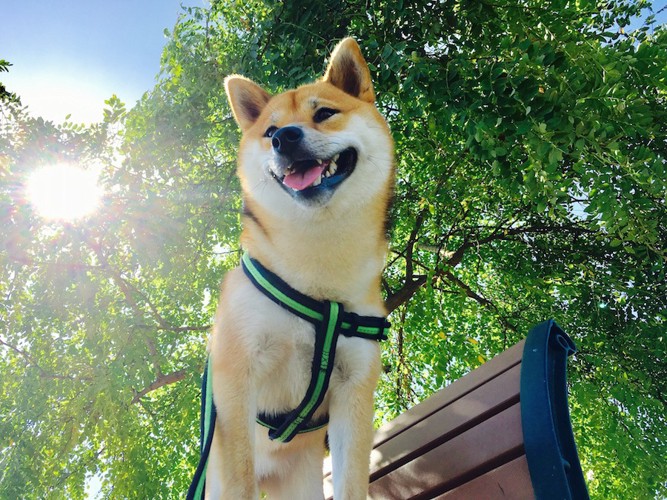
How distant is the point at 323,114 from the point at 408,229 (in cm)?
509

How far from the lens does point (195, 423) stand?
20.4 ft

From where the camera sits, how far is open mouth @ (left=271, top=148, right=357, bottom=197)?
1.87 meters

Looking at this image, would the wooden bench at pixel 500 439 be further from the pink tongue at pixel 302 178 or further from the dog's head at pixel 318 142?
the pink tongue at pixel 302 178

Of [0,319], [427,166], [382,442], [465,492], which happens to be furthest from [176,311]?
[465,492]

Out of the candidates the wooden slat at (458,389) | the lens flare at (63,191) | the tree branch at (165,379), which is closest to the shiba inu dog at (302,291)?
the wooden slat at (458,389)

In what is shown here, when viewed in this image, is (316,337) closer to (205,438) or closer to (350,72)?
(205,438)

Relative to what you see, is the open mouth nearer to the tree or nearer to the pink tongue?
the pink tongue

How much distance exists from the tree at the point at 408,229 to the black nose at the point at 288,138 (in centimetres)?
169

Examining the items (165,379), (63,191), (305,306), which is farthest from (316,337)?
(165,379)

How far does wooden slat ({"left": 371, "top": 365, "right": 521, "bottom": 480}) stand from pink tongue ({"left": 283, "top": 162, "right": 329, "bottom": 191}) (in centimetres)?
101

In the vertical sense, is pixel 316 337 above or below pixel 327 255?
below

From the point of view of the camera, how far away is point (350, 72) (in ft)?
7.86

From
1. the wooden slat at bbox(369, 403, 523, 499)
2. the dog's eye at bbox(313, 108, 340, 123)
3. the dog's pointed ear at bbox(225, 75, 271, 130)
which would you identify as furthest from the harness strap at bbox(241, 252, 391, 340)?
the dog's pointed ear at bbox(225, 75, 271, 130)

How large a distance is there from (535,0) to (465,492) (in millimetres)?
4368
